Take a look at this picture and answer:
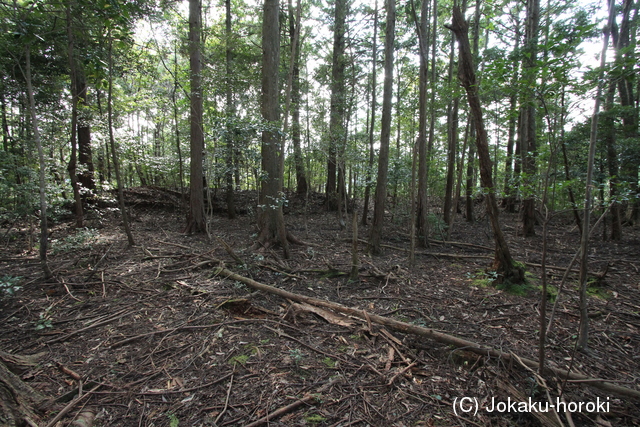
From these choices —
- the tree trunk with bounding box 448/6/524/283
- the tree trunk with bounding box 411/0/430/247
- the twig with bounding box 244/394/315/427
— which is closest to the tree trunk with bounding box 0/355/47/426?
the twig with bounding box 244/394/315/427

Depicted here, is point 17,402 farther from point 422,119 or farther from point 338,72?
point 338,72

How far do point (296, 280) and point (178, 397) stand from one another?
9.81ft

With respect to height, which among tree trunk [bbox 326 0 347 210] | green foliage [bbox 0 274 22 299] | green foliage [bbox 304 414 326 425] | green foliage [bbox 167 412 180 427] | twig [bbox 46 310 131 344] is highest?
tree trunk [bbox 326 0 347 210]

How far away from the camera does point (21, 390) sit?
2354 millimetres

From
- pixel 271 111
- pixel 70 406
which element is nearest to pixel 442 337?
pixel 70 406

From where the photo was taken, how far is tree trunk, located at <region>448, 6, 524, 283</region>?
4328 millimetres

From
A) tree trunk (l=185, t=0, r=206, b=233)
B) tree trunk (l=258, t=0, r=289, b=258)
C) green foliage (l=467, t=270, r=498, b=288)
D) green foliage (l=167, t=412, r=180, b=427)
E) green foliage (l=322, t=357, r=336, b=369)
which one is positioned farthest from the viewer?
tree trunk (l=185, t=0, r=206, b=233)

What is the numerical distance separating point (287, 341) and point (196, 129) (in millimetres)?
7272

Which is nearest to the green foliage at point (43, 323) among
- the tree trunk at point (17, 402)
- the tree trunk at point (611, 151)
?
the tree trunk at point (17, 402)

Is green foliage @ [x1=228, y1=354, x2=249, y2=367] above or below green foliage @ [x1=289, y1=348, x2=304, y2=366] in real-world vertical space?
below

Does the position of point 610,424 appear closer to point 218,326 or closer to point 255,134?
point 218,326

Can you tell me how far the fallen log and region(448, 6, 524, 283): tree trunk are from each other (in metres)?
2.60

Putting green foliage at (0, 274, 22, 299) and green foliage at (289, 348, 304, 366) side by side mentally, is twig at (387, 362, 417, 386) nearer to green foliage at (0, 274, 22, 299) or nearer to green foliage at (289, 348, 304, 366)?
green foliage at (289, 348, 304, 366)

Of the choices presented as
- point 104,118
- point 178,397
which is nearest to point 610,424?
point 178,397
